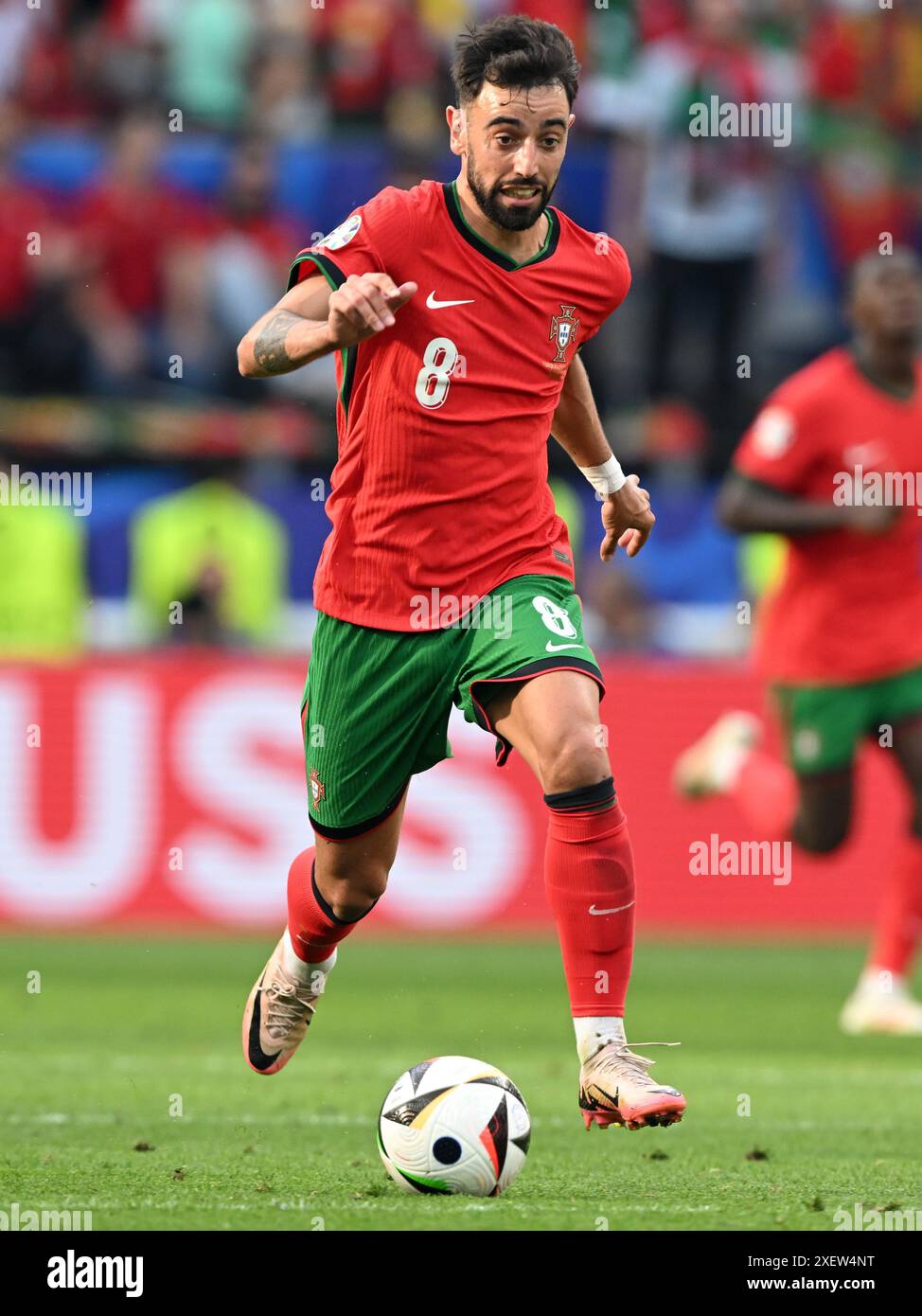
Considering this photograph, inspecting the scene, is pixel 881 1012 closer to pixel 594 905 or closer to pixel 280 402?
pixel 594 905

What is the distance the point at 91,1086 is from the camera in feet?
24.8

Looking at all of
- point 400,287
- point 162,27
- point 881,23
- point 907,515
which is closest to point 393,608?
point 400,287

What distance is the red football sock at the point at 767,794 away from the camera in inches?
408

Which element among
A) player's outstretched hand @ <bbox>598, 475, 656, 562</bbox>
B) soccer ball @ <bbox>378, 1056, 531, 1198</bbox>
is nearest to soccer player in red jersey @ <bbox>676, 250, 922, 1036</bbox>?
player's outstretched hand @ <bbox>598, 475, 656, 562</bbox>

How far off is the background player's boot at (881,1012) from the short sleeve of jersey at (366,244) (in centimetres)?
488

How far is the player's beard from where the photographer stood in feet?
18.2

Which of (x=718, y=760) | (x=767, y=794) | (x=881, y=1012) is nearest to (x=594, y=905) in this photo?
(x=881, y=1012)

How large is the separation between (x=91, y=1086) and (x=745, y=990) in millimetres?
4147

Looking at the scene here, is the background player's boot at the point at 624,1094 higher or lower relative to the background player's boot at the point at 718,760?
lower

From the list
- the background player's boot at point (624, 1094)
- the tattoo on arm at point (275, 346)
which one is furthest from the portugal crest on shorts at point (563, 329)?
the background player's boot at point (624, 1094)

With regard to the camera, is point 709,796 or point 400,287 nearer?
point 400,287

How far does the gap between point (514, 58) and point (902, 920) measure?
523 cm

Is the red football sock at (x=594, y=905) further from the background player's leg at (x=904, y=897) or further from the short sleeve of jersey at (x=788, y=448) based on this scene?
the short sleeve of jersey at (x=788, y=448)

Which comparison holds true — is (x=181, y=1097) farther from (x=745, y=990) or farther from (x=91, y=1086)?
(x=745, y=990)
